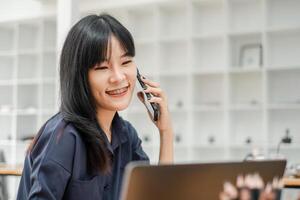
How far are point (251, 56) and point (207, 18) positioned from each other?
713 mm

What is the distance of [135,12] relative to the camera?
512 centimetres

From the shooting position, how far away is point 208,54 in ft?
15.8

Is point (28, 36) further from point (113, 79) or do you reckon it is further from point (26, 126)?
point (113, 79)

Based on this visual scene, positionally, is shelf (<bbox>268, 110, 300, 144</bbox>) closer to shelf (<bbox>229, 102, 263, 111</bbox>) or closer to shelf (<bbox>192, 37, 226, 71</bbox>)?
shelf (<bbox>229, 102, 263, 111</bbox>)

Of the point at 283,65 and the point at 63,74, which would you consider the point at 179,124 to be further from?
the point at 63,74

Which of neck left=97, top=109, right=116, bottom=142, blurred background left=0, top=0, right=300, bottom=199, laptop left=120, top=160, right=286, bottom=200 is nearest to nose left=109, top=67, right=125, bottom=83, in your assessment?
neck left=97, top=109, right=116, bottom=142

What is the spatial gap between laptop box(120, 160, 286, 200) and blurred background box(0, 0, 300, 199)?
343 cm

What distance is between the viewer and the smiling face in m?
1.06

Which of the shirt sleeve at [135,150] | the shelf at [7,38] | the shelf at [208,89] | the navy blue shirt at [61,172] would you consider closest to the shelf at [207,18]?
the shelf at [208,89]

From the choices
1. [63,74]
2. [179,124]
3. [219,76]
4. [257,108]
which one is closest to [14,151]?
[179,124]

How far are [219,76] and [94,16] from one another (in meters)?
3.71

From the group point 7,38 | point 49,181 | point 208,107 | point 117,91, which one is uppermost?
point 7,38

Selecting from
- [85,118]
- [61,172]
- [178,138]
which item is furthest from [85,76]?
[178,138]

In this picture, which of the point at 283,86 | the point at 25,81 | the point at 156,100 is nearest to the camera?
the point at 156,100
